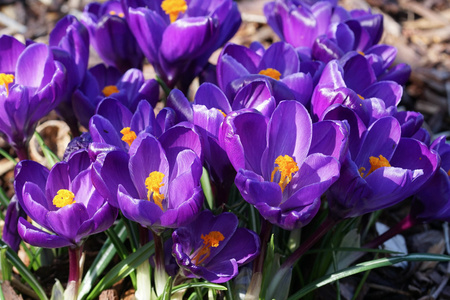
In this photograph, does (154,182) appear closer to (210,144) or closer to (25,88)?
(210,144)

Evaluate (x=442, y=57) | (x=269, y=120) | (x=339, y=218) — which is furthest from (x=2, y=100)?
(x=442, y=57)

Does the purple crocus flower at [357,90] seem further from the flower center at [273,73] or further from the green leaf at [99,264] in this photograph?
the green leaf at [99,264]

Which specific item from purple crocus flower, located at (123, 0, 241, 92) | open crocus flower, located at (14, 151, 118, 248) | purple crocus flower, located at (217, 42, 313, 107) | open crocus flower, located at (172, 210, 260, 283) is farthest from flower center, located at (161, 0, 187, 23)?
open crocus flower, located at (172, 210, 260, 283)

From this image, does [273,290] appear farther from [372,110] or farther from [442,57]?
[442,57]

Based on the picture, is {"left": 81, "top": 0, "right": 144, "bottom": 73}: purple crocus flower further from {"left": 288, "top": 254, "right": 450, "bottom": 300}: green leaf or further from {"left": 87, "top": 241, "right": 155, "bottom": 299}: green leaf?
{"left": 288, "top": 254, "right": 450, "bottom": 300}: green leaf

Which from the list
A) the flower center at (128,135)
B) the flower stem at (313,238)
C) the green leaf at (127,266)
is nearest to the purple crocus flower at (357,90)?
the flower stem at (313,238)
